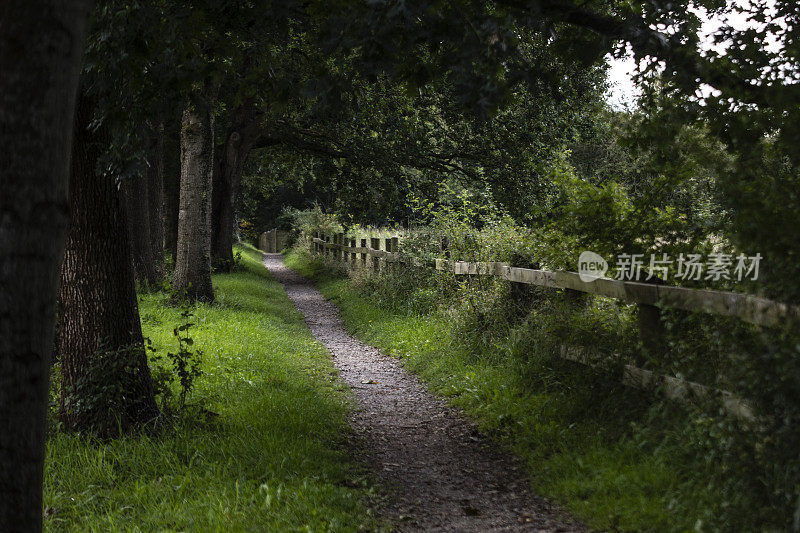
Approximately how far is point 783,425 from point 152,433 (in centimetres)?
464

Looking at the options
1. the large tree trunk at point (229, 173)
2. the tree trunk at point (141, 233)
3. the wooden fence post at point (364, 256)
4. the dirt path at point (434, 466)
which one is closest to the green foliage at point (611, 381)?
the dirt path at point (434, 466)

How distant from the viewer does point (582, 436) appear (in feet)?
16.6

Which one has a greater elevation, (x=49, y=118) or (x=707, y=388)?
(x=49, y=118)

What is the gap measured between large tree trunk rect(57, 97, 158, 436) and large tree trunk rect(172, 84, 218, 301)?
→ 7.36 metres

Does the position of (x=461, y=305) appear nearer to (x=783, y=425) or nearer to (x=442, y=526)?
(x=442, y=526)

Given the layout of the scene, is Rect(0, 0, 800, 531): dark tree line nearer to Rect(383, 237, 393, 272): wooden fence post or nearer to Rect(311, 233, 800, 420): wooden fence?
Rect(311, 233, 800, 420): wooden fence

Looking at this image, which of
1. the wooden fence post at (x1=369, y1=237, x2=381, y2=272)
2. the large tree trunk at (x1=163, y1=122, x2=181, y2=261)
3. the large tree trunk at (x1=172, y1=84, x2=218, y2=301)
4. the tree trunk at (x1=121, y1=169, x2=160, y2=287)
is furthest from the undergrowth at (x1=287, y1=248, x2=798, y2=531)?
the large tree trunk at (x1=163, y1=122, x2=181, y2=261)

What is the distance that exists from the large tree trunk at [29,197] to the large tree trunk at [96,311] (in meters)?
2.52

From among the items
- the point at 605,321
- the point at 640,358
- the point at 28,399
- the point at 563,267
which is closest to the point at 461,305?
the point at 563,267

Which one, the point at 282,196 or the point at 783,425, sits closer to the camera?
the point at 783,425

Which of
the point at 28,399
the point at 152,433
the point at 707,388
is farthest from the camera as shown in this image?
the point at 152,433

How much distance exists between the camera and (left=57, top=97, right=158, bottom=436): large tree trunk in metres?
5.36

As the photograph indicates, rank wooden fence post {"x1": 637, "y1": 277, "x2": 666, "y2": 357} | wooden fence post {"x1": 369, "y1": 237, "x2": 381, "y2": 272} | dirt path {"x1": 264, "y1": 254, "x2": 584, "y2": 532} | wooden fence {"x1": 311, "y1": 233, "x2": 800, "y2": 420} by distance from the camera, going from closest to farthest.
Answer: wooden fence {"x1": 311, "y1": 233, "x2": 800, "y2": 420} → dirt path {"x1": 264, "y1": 254, "x2": 584, "y2": 532} → wooden fence post {"x1": 637, "y1": 277, "x2": 666, "y2": 357} → wooden fence post {"x1": 369, "y1": 237, "x2": 381, "y2": 272}

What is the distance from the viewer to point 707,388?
12.8ft
